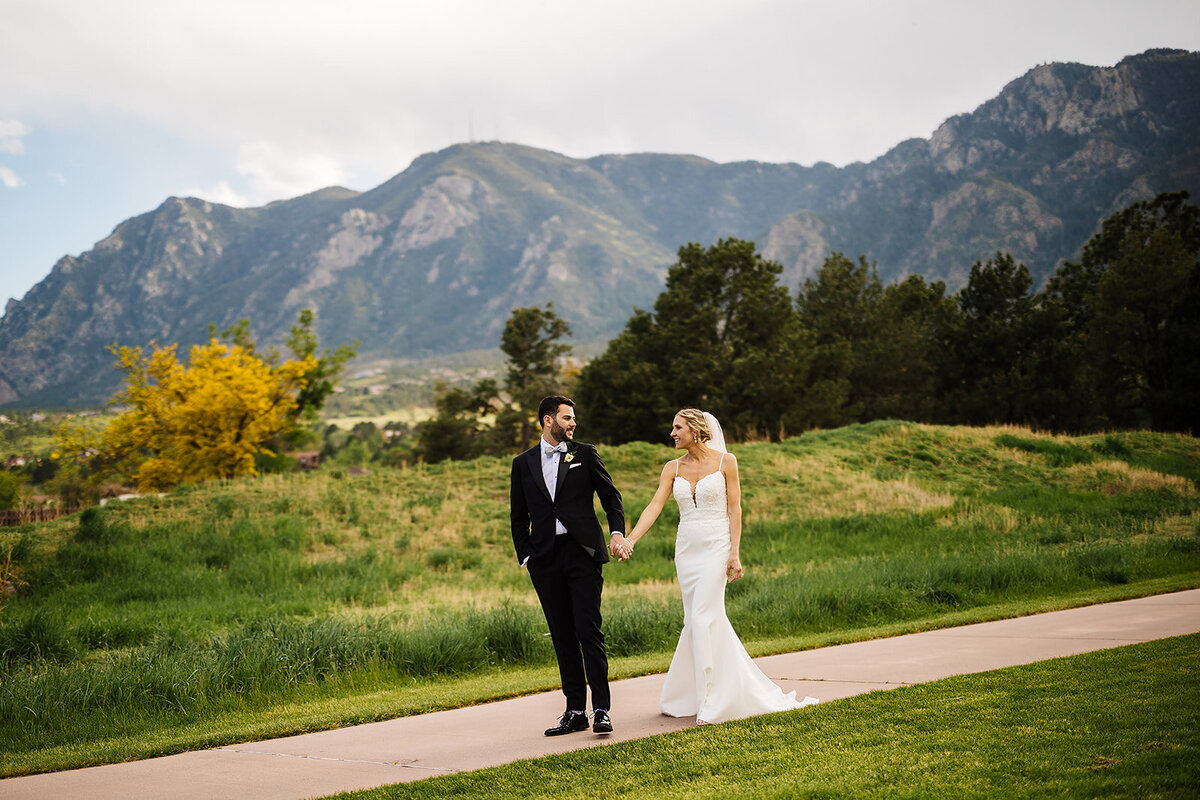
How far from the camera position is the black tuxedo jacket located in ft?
21.5

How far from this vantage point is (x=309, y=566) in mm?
20031

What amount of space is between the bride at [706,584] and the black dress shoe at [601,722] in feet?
2.28

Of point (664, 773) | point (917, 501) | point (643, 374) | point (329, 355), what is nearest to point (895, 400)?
point (643, 374)

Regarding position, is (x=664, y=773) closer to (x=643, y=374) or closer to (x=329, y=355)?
(x=643, y=374)

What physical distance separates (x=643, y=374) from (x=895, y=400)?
17.6m

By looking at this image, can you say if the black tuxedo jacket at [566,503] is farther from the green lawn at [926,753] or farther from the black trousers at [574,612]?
the green lawn at [926,753]

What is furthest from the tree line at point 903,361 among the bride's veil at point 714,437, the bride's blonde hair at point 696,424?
the bride's blonde hair at point 696,424

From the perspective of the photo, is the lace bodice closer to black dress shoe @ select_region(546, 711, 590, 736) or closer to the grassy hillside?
black dress shoe @ select_region(546, 711, 590, 736)

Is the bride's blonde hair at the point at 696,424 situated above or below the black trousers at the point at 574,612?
above

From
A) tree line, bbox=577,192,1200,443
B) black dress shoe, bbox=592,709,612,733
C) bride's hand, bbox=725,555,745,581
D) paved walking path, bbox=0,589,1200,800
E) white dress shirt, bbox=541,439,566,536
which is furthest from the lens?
tree line, bbox=577,192,1200,443

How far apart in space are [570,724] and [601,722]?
308 millimetres

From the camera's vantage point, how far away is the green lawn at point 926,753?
4.66 meters

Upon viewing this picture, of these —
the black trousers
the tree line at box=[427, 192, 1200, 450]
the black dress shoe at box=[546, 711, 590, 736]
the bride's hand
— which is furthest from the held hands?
the tree line at box=[427, 192, 1200, 450]

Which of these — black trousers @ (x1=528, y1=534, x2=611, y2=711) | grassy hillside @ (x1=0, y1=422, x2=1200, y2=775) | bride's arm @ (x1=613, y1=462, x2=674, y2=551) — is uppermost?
bride's arm @ (x1=613, y1=462, x2=674, y2=551)
